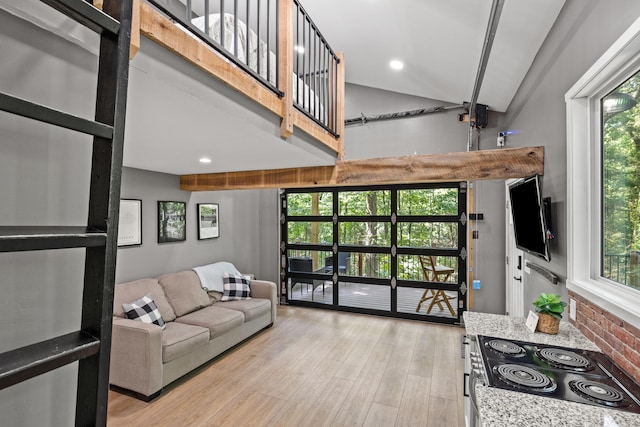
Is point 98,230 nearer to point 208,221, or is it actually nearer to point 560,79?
point 560,79

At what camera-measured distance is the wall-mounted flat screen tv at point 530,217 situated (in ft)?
7.36

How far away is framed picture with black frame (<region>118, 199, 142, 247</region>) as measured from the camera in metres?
3.64

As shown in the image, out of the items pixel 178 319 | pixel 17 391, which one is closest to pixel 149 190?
pixel 178 319

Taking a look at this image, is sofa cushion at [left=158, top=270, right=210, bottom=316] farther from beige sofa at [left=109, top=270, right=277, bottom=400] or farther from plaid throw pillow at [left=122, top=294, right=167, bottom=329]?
plaid throw pillow at [left=122, top=294, right=167, bottom=329]

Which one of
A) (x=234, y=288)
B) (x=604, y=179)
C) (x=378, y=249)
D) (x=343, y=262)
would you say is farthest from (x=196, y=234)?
(x=604, y=179)

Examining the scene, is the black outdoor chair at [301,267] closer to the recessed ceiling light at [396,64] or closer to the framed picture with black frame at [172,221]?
the framed picture with black frame at [172,221]

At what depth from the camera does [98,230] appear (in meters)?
0.78

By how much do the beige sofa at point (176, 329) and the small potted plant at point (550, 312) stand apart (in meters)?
2.91

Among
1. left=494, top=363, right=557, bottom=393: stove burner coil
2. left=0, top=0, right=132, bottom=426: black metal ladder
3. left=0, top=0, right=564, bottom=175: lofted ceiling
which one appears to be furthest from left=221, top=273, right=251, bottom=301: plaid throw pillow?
left=0, top=0, right=132, bottom=426: black metal ladder

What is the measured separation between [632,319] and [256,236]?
5361 millimetres

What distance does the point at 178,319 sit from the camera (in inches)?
147

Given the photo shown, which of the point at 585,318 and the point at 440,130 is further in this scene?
the point at 440,130

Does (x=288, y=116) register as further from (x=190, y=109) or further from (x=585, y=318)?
(x=585, y=318)

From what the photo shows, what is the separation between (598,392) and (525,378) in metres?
0.25
